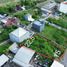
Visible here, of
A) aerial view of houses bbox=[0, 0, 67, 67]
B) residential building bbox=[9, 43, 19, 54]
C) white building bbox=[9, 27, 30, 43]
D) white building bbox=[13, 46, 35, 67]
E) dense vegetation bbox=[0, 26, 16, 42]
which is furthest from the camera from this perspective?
dense vegetation bbox=[0, 26, 16, 42]

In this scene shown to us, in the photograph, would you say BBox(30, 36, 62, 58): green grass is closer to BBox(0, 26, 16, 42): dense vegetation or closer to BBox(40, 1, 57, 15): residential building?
BBox(0, 26, 16, 42): dense vegetation

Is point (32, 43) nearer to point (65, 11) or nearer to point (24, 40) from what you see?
point (24, 40)

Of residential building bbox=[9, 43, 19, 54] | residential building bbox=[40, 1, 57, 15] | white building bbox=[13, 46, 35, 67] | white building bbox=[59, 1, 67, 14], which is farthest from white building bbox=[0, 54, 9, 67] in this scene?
white building bbox=[59, 1, 67, 14]

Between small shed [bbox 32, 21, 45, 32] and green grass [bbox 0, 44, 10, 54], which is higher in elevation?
small shed [bbox 32, 21, 45, 32]

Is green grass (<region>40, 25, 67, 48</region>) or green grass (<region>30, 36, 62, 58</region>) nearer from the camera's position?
green grass (<region>30, 36, 62, 58</region>)

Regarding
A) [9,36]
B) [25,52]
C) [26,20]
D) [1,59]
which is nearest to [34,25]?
[26,20]

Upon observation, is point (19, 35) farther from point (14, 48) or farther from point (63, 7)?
point (63, 7)

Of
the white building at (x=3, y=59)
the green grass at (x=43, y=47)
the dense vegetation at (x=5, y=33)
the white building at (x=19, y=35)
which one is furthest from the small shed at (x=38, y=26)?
the white building at (x=3, y=59)

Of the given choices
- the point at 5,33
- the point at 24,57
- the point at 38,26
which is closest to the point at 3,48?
the point at 5,33
